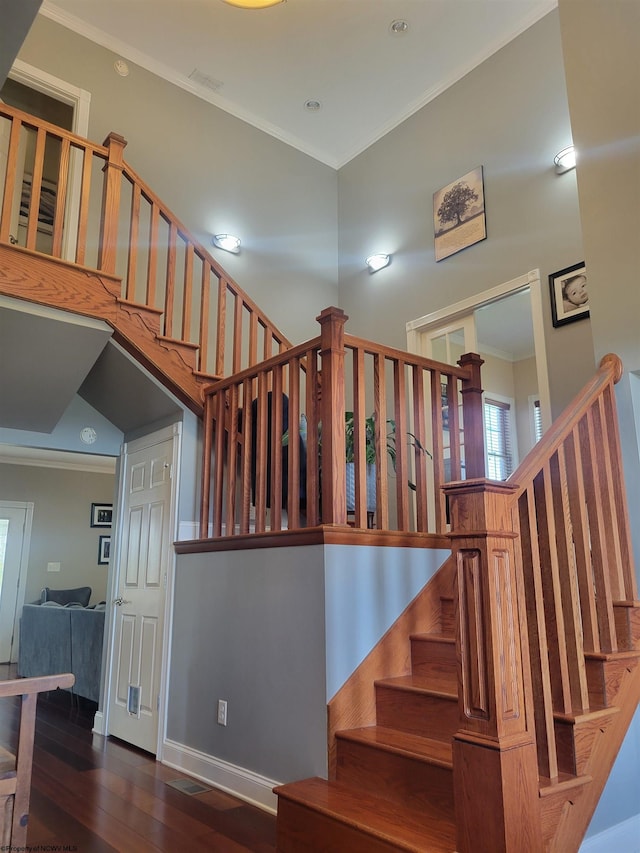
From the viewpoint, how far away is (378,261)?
18.8 ft

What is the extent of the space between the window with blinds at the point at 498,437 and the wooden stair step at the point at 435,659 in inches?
168

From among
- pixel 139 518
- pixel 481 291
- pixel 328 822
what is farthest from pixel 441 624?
pixel 481 291

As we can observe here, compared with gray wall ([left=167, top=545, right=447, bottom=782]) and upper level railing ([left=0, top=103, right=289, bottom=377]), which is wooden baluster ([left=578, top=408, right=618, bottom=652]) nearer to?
gray wall ([left=167, top=545, right=447, bottom=782])

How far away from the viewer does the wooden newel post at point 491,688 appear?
1587mm

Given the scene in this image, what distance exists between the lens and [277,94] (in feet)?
18.4

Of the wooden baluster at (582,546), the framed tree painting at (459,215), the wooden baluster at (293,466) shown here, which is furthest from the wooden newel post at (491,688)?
the framed tree painting at (459,215)

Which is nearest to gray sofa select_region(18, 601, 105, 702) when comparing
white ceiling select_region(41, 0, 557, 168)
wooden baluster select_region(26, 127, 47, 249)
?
wooden baluster select_region(26, 127, 47, 249)

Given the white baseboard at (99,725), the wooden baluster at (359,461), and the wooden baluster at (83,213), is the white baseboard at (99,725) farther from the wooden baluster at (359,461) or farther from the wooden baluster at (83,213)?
the wooden baluster at (83,213)

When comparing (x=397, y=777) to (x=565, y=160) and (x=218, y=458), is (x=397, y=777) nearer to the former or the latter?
(x=218, y=458)

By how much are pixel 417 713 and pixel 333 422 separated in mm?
1202

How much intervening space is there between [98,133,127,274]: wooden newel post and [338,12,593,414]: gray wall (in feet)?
8.79

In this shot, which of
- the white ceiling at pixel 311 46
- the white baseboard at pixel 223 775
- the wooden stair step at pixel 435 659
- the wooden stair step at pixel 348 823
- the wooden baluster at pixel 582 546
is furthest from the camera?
the white ceiling at pixel 311 46

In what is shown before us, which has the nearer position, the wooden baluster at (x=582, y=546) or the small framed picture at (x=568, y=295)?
the wooden baluster at (x=582, y=546)

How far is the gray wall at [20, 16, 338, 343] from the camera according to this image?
4953 millimetres
